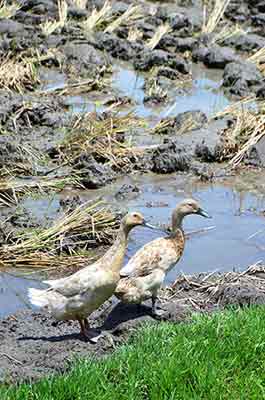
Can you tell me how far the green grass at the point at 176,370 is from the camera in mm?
6664

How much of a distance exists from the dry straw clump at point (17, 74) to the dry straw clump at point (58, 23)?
280 centimetres

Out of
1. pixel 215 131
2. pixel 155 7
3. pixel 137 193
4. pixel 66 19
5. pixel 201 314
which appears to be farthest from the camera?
pixel 155 7

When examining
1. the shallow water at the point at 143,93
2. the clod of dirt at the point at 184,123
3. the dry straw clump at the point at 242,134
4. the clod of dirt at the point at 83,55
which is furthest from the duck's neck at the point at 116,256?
the clod of dirt at the point at 83,55

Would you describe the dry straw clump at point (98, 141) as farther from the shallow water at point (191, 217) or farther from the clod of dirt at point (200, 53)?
the clod of dirt at point (200, 53)

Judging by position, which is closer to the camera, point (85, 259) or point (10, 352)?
point (10, 352)

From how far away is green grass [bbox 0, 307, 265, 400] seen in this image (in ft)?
21.9

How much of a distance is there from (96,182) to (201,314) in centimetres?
434

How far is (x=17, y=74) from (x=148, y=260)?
27.4 feet

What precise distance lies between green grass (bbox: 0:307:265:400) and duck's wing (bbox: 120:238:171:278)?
2.76ft

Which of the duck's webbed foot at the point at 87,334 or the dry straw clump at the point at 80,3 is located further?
the dry straw clump at the point at 80,3

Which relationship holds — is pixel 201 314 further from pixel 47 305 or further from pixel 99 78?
pixel 99 78

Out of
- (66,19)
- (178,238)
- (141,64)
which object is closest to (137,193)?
(178,238)

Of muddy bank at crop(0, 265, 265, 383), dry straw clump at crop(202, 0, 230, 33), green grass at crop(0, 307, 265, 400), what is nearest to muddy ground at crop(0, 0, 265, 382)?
muddy bank at crop(0, 265, 265, 383)

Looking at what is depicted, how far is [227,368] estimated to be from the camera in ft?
23.1
